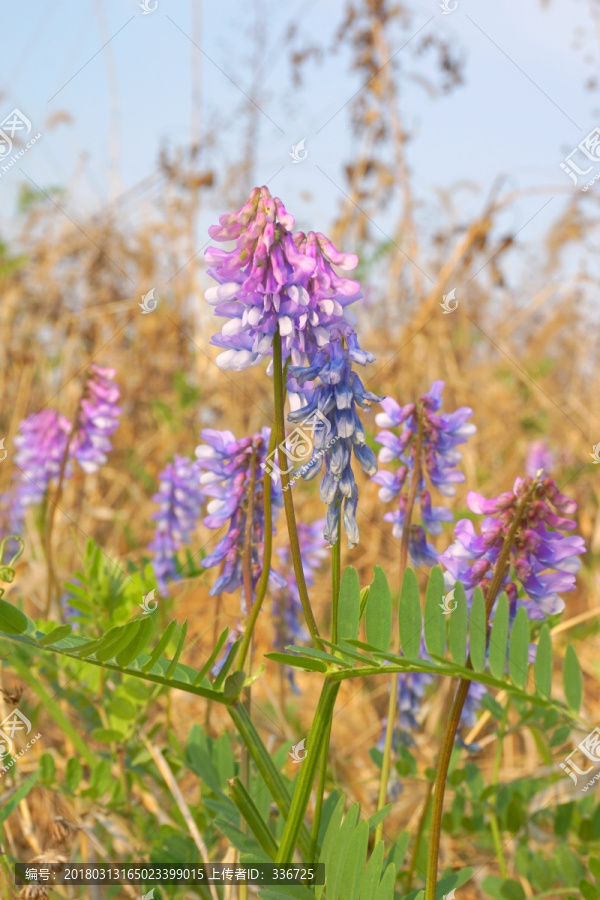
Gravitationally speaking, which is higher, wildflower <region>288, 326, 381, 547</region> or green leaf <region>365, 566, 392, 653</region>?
wildflower <region>288, 326, 381, 547</region>

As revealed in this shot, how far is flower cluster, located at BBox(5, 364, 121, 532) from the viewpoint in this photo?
2.23m

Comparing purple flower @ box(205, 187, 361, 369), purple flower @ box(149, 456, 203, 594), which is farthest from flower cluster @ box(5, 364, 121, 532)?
purple flower @ box(205, 187, 361, 369)

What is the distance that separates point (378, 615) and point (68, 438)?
1.27 meters

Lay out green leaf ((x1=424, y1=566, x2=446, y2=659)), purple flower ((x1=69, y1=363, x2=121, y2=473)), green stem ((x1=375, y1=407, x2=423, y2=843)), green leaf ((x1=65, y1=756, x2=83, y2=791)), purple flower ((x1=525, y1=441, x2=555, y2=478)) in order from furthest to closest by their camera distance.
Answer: purple flower ((x1=525, y1=441, x2=555, y2=478))
purple flower ((x1=69, y1=363, x2=121, y2=473))
green leaf ((x1=65, y1=756, x2=83, y2=791))
green stem ((x1=375, y1=407, x2=423, y2=843))
green leaf ((x1=424, y1=566, x2=446, y2=659))

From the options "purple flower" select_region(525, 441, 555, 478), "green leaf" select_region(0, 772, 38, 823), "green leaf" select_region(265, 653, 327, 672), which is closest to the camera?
"green leaf" select_region(265, 653, 327, 672)

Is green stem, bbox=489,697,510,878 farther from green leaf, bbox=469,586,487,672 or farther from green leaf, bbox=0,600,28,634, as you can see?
green leaf, bbox=0,600,28,634

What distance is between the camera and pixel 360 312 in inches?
205

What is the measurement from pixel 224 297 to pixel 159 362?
3436mm

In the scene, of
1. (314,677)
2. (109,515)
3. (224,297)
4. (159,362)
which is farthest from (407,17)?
(224,297)

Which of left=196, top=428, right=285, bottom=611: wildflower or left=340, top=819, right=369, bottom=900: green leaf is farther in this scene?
left=196, top=428, right=285, bottom=611: wildflower

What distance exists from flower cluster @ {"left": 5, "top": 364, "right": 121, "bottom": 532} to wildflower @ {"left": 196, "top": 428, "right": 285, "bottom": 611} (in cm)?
71

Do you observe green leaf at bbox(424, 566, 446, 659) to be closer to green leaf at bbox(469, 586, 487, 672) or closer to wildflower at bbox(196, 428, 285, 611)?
green leaf at bbox(469, 586, 487, 672)

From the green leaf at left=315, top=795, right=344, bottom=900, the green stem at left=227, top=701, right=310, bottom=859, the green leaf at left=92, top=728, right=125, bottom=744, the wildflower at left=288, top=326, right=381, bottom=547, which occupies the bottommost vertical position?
the green leaf at left=315, top=795, right=344, bottom=900

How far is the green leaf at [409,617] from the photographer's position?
3.33ft
